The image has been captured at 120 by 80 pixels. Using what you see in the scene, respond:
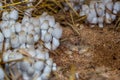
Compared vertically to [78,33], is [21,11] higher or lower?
higher

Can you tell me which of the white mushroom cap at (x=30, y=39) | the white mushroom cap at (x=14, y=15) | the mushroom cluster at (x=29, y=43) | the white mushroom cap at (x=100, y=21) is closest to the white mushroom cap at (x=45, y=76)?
the mushroom cluster at (x=29, y=43)

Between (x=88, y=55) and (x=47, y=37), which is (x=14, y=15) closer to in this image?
(x=47, y=37)

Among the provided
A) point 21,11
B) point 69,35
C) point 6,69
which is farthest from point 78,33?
point 6,69

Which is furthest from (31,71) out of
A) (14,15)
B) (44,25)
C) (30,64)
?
(14,15)

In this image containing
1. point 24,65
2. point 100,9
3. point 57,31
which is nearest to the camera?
point 24,65

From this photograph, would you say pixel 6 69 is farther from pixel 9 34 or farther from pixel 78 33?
pixel 78 33

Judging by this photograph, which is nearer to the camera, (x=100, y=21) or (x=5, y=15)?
(x=5, y=15)
